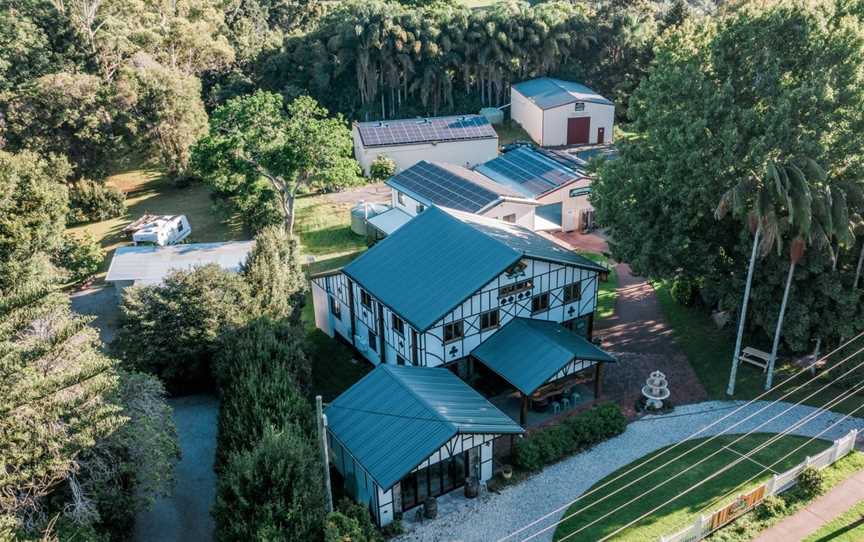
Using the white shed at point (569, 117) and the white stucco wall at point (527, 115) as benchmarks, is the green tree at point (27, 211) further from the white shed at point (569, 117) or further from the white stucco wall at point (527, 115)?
the white shed at point (569, 117)

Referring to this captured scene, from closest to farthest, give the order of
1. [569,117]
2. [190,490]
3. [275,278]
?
1. [190,490]
2. [275,278]
3. [569,117]

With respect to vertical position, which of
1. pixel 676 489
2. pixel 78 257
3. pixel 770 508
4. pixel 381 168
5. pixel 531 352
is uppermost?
pixel 381 168

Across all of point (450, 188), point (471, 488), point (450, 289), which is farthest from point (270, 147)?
point (471, 488)

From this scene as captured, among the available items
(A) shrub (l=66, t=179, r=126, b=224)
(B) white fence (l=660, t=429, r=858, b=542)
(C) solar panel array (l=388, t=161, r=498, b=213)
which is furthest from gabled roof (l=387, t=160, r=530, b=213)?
(B) white fence (l=660, t=429, r=858, b=542)

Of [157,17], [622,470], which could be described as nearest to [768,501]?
[622,470]

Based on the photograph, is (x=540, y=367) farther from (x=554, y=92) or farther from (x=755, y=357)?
(x=554, y=92)

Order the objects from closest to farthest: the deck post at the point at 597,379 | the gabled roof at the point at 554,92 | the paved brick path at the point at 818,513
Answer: the paved brick path at the point at 818,513 → the deck post at the point at 597,379 → the gabled roof at the point at 554,92

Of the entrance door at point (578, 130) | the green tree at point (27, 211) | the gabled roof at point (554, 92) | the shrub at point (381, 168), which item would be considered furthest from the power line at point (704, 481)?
the gabled roof at point (554, 92)
